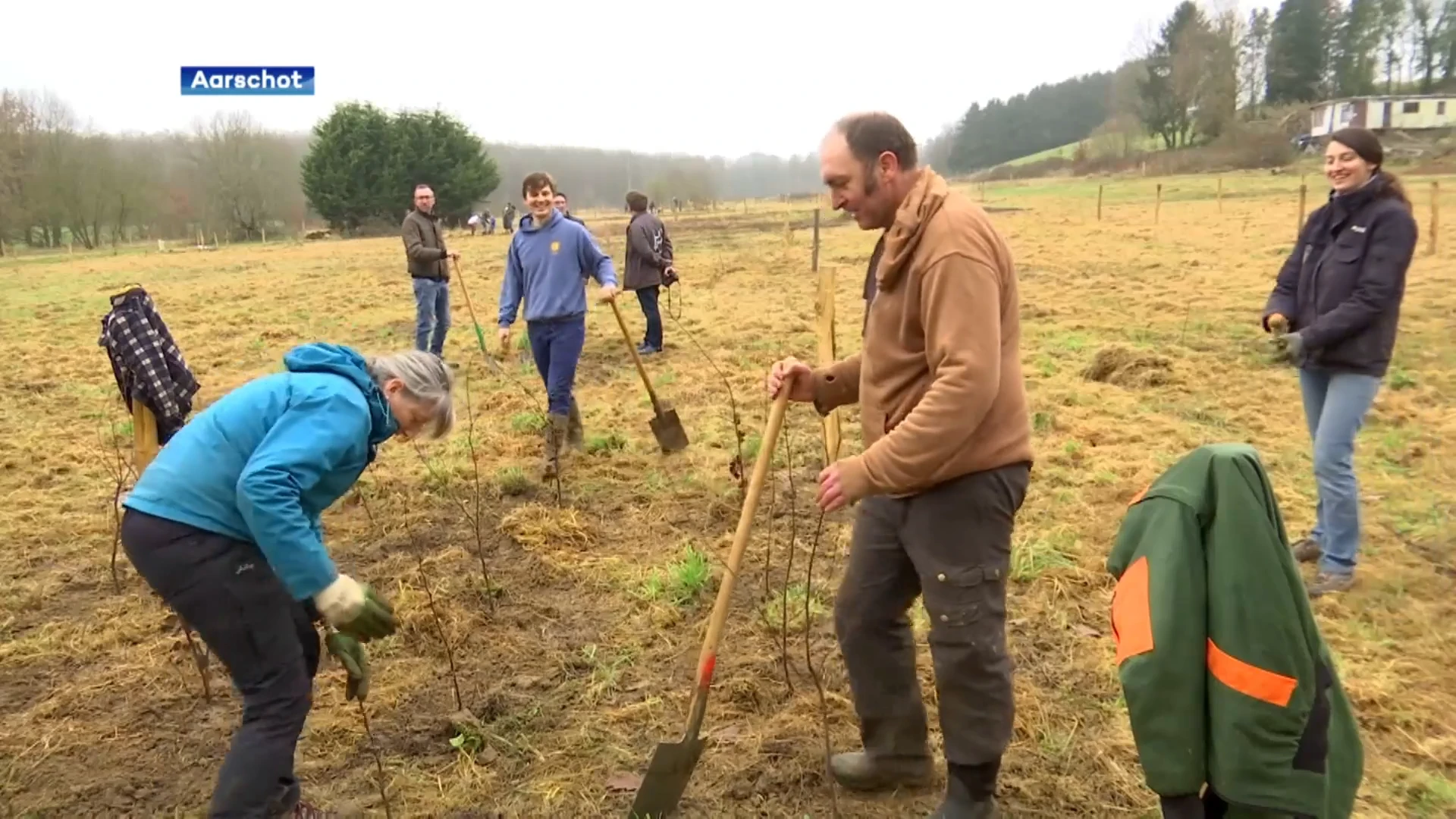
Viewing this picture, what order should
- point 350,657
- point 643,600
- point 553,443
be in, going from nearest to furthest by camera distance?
point 350,657, point 643,600, point 553,443

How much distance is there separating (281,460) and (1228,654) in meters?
2.02

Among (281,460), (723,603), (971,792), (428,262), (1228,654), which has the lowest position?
(971,792)

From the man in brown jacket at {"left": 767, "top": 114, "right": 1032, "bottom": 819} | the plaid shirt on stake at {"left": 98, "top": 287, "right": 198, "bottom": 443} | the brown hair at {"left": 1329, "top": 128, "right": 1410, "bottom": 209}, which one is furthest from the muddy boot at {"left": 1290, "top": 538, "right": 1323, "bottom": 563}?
the plaid shirt on stake at {"left": 98, "top": 287, "right": 198, "bottom": 443}

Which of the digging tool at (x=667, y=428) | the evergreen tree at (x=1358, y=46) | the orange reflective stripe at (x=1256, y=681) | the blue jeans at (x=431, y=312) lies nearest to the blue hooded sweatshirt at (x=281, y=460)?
the orange reflective stripe at (x=1256, y=681)

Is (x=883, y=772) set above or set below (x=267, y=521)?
below

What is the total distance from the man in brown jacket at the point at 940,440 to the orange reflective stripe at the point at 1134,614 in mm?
435

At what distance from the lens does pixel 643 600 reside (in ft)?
14.1

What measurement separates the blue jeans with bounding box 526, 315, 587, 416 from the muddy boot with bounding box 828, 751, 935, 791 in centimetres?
363

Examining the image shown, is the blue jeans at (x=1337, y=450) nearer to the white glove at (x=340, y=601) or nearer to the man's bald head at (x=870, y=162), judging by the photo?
the man's bald head at (x=870, y=162)

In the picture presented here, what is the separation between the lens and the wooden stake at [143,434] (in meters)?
4.30

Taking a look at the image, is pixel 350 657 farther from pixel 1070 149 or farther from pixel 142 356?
pixel 1070 149

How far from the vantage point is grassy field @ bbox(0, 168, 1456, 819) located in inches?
120

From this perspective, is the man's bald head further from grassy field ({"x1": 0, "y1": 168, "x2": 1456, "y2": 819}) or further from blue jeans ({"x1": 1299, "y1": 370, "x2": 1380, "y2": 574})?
blue jeans ({"x1": 1299, "y1": 370, "x2": 1380, "y2": 574})

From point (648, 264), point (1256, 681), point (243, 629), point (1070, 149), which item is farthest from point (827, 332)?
point (1070, 149)
